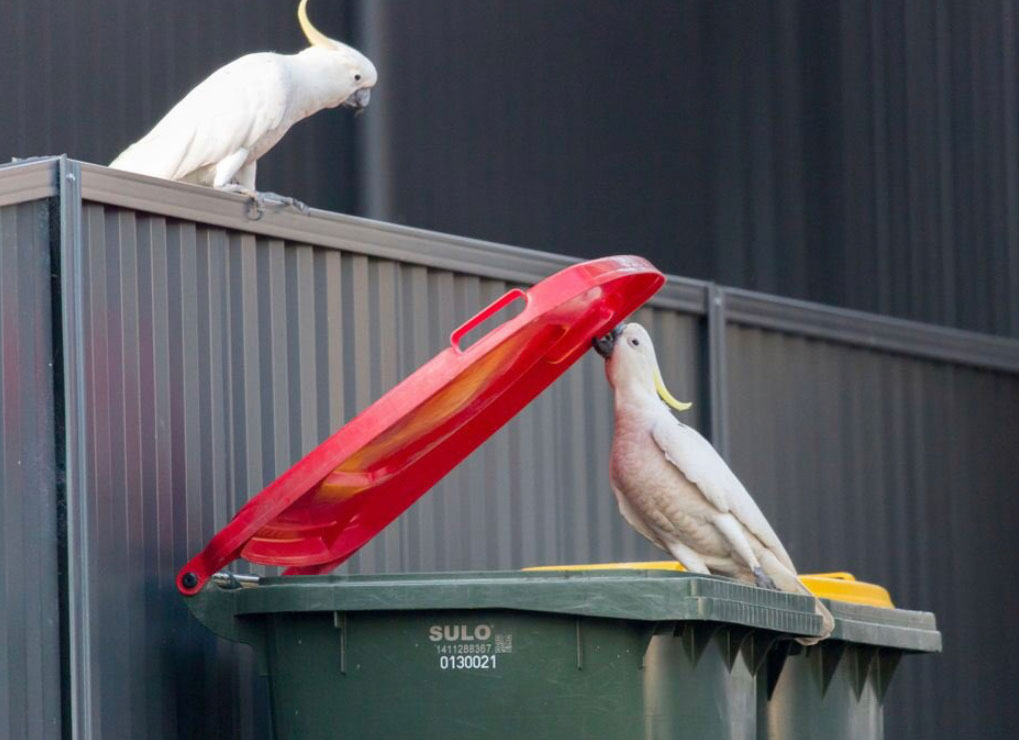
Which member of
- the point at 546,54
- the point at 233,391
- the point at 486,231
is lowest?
the point at 233,391

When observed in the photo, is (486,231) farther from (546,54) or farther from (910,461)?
(910,461)

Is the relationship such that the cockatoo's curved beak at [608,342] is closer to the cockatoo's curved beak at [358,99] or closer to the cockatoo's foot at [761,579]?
the cockatoo's foot at [761,579]

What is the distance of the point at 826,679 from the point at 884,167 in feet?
16.8

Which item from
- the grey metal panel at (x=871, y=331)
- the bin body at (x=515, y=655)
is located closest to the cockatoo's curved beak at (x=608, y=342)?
the bin body at (x=515, y=655)

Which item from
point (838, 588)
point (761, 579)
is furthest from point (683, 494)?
point (838, 588)

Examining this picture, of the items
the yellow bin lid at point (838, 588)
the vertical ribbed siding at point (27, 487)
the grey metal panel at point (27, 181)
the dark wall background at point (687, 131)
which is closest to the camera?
the vertical ribbed siding at point (27, 487)

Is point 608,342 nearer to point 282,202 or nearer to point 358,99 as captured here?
point 282,202

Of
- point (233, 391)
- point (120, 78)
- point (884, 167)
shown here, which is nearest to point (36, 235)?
point (233, 391)

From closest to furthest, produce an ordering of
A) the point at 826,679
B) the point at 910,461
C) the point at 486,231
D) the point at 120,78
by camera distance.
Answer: the point at 826,679 < the point at 910,461 < the point at 120,78 < the point at 486,231

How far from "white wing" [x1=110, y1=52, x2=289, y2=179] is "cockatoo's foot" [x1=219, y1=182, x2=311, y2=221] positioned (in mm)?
163

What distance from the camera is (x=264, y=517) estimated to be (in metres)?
4.26

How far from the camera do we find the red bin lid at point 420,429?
421 cm

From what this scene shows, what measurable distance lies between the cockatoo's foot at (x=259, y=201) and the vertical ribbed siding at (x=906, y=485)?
212 centimetres

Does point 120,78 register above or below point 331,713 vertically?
above
